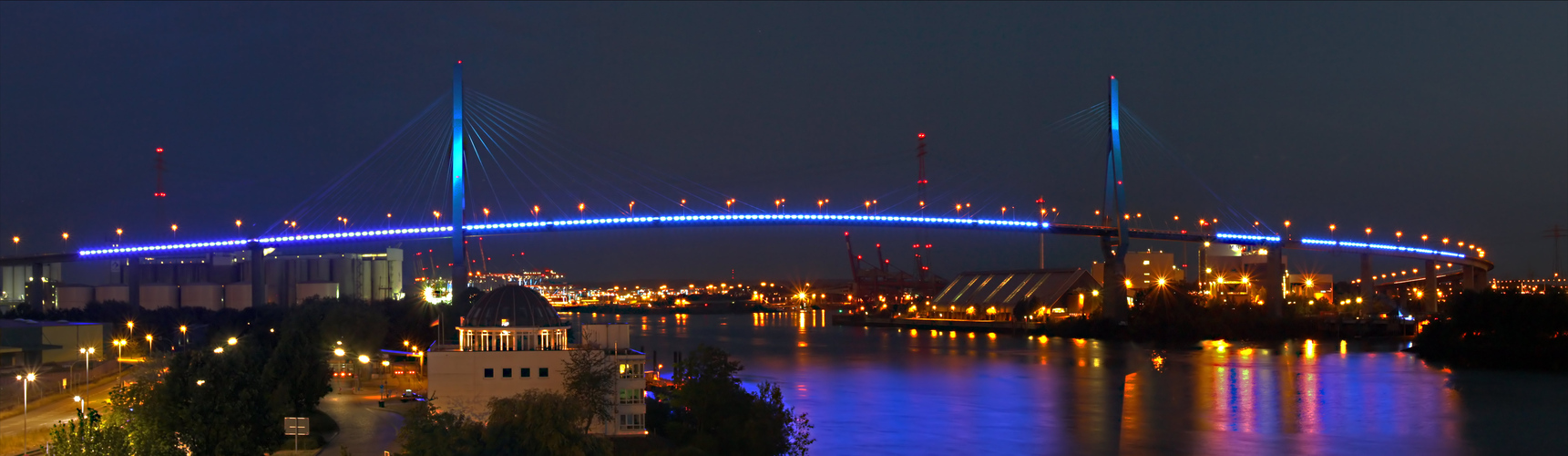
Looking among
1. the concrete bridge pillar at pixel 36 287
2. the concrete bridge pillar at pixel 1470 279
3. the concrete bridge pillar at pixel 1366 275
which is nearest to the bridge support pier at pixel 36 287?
the concrete bridge pillar at pixel 36 287

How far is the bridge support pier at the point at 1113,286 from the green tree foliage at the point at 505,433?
2710cm

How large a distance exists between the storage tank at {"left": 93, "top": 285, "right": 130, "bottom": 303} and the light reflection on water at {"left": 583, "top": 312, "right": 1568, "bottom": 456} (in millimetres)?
22516

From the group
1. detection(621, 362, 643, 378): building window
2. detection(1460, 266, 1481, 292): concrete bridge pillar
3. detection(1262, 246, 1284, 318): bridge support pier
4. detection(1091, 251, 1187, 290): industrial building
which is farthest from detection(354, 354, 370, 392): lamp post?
detection(1460, 266, 1481, 292): concrete bridge pillar

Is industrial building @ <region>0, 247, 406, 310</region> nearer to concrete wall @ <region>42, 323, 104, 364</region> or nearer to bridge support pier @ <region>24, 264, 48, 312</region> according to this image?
bridge support pier @ <region>24, 264, 48, 312</region>

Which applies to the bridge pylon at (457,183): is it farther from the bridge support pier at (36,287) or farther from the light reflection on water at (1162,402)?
the bridge support pier at (36,287)

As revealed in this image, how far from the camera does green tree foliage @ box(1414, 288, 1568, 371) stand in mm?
21328

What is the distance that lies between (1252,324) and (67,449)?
96.4ft

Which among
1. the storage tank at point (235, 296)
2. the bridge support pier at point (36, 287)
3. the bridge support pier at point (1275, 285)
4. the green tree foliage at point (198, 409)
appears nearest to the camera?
the green tree foliage at point (198, 409)

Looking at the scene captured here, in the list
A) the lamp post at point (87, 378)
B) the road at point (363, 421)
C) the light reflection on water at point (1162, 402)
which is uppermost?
the lamp post at point (87, 378)

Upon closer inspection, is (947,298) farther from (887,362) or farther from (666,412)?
(666,412)

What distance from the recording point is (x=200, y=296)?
3834cm

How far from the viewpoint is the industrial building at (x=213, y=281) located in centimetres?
3784

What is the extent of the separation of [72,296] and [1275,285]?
125 ft

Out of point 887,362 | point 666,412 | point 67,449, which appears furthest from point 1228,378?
point 67,449
